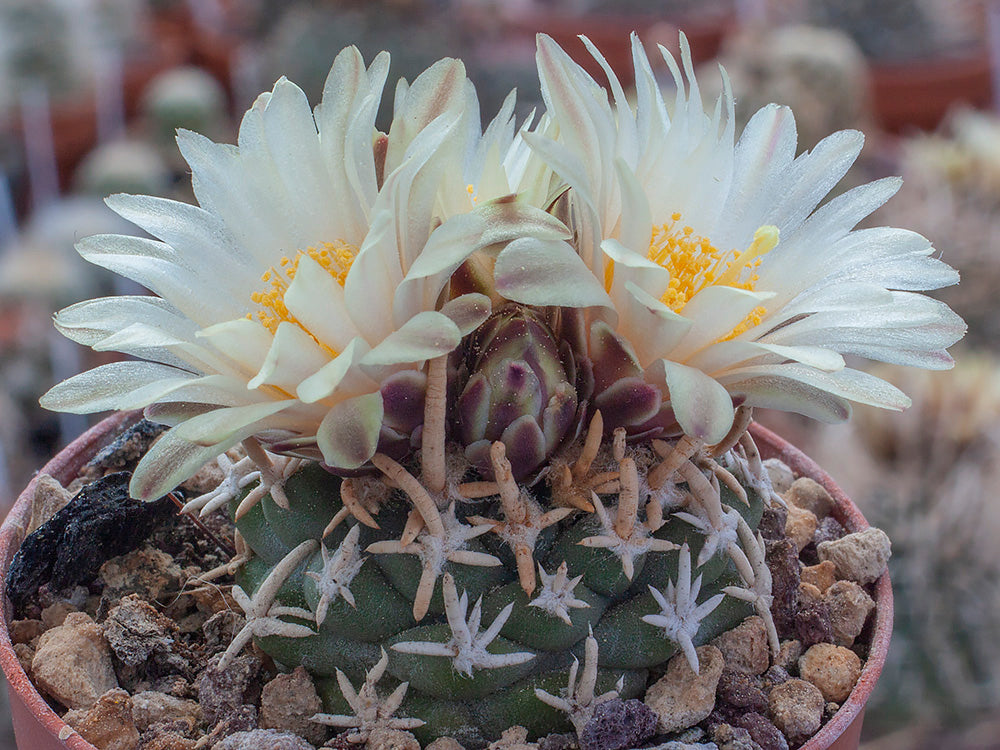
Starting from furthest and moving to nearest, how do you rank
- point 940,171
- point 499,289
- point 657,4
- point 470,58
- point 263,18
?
point 657,4, point 263,18, point 470,58, point 940,171, point 499,289

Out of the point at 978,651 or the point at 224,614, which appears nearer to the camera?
the point at 224,614

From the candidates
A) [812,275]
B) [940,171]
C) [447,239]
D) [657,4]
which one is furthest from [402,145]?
[657,4]

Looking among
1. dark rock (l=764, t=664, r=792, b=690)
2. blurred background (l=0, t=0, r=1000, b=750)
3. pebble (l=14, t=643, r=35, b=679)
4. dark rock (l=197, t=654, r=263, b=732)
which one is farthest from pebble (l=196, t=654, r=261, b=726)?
blurred background (l=0, t=0, r=1000, b=750)

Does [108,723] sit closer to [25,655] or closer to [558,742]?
[25,655]

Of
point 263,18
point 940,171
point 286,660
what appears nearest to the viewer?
point 286,660

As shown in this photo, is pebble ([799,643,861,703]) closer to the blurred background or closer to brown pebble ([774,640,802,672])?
brown pebble ([774,640,802,672])

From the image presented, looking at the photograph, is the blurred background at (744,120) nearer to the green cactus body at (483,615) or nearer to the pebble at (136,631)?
the green cactus body at (483,615)

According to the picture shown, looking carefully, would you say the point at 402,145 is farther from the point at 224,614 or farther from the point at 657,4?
the point at 657,4
